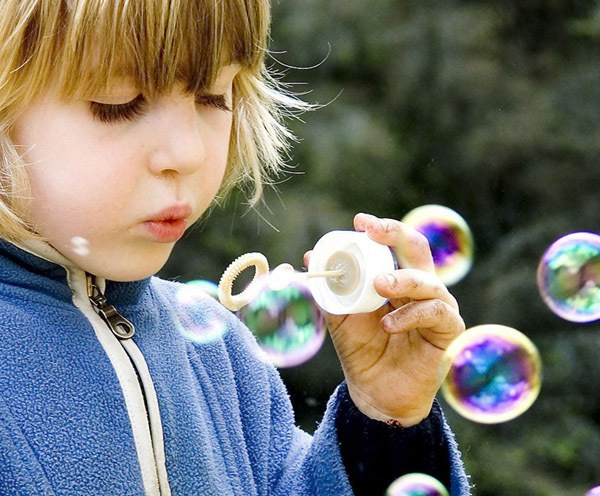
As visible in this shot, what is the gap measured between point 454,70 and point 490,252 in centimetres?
50

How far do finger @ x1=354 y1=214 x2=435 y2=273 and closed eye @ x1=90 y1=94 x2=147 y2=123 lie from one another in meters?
0.28

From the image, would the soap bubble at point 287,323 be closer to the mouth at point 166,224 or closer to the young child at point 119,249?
the young child at point 119,249

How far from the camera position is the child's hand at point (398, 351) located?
1181mm

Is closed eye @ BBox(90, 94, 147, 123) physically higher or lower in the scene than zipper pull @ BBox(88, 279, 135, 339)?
higher

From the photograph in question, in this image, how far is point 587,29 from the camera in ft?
9.47

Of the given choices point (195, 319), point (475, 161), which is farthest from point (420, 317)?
point (475, 161)

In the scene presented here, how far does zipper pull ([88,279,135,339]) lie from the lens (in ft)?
3.52

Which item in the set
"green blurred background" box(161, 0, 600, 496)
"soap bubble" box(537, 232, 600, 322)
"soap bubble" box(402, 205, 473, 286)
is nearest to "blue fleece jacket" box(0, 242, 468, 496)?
"soap bubble" box(402, 205, 473, 286)

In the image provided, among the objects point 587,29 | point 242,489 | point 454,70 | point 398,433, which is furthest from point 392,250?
point 587,29

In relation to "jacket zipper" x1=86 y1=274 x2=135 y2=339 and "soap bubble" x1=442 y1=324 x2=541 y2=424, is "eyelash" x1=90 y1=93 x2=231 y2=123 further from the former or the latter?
"soap bubble" x1=442 y1=324 x2=541 y2=424

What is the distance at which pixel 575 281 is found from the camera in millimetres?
1543

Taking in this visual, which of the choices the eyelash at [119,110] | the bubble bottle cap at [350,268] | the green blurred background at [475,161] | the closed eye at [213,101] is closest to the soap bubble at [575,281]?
the bubble bottle cap at [350,268]

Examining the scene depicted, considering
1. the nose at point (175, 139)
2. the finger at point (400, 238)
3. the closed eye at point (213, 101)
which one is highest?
the closed eye at point (213, 101)

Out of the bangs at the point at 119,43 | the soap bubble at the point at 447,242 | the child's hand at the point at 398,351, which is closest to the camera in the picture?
the bangs at the point at 119,43
